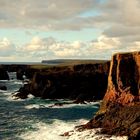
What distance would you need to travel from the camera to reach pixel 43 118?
74.4m

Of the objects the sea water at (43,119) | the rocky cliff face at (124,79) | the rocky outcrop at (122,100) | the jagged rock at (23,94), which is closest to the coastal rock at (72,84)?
the jagged rock at (23,94)

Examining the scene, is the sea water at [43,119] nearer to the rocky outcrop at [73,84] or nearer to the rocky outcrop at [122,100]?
the rocky outcrop at [122,100]

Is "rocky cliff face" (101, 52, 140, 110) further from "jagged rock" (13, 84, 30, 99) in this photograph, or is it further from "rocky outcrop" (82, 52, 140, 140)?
"jagged rock" (13, 84, 30, 99)

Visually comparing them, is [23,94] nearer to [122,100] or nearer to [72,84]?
[72,84]

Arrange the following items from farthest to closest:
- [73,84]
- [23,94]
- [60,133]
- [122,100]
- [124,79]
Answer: [23,94] < [73,84] < [124,79] < [122,100] < [60,133]

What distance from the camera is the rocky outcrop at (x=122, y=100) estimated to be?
177 feet

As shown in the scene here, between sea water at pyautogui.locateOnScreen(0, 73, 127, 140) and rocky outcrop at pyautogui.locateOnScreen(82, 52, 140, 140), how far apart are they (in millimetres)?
2258

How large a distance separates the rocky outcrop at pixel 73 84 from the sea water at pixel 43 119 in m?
4.20

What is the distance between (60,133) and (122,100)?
12014 mm

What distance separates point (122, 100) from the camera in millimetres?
64312

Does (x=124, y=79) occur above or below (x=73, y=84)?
above

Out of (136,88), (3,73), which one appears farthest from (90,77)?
(3,73)

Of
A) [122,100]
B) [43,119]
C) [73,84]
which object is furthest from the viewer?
[73,84]

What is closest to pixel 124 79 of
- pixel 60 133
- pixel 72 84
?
pixel 60 133
